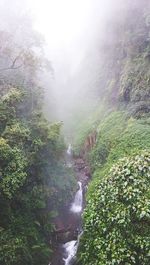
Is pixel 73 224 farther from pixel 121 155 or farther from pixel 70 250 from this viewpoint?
pixel 121 155

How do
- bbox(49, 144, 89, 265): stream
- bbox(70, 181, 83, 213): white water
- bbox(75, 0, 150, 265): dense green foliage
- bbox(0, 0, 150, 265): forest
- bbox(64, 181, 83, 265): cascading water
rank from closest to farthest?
1. bbox(75, 0, 150, 265): dense green foliage
2. bbox(0, 0, 150, 265): forest
3. bbox(64, 181, 83, 265): cascading water
4. bbox(49, 144, 89, 265): stream
5. bbox(70, 181, 83, 213): white water

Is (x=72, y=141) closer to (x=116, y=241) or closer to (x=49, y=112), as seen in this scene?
(x=49, y=112)

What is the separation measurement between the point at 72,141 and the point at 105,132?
6.76m

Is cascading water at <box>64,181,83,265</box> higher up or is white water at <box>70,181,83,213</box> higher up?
white water at <box>70,181,83,213</box>

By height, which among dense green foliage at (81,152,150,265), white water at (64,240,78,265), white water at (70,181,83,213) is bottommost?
white water at (64,240,78,265)

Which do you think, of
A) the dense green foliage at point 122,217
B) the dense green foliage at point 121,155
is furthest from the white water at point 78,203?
the dense green foliage at point 122,217

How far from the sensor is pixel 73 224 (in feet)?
74.0

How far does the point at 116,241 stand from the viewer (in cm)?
1486

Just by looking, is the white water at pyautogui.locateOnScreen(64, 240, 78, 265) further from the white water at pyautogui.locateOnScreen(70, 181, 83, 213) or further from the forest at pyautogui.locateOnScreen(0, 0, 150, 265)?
the white water at pyautogui.locateOnScreen(70, 181, 83, 213)

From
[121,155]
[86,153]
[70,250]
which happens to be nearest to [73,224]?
[70,250]

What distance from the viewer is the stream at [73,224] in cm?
1959

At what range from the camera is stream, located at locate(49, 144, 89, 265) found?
19.6 metres

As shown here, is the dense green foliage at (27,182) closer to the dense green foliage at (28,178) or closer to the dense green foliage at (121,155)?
the dense green foliage at (28,178)

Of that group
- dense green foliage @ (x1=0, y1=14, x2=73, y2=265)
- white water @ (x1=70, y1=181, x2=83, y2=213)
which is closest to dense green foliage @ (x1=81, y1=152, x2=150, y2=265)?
dense green foliage @ (x1=0, y1=14, x2=73, y2=265)
